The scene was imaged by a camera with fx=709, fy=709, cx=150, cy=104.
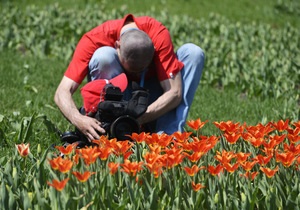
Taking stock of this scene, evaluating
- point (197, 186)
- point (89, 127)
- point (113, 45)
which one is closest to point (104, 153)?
point (197, 186)

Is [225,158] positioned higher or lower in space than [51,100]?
higher

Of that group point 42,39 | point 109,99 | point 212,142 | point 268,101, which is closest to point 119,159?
point 212,142

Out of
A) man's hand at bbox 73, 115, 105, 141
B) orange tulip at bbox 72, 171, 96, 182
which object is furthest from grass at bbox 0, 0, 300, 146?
orange tulip at bbox 72, 171, 96, 182

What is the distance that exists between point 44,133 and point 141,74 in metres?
0.82

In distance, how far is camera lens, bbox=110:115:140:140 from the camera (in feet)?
14.0

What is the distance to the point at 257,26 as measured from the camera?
10547 mm

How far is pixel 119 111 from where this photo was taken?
4.28m

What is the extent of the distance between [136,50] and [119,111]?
16.1 inches

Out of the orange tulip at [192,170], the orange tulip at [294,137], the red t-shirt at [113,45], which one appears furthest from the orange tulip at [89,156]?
the red t-shirt at [113,45]

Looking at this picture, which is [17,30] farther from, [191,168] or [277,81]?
[191,168]

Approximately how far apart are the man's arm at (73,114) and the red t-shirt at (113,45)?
0.23 ft

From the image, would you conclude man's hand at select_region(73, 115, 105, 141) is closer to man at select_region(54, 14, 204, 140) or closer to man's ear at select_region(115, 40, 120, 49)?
man at select_region(54, 14, 204, 140)

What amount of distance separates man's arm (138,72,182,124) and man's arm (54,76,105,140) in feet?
1.42

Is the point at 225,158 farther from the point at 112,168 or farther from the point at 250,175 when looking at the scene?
the point at 112,168
